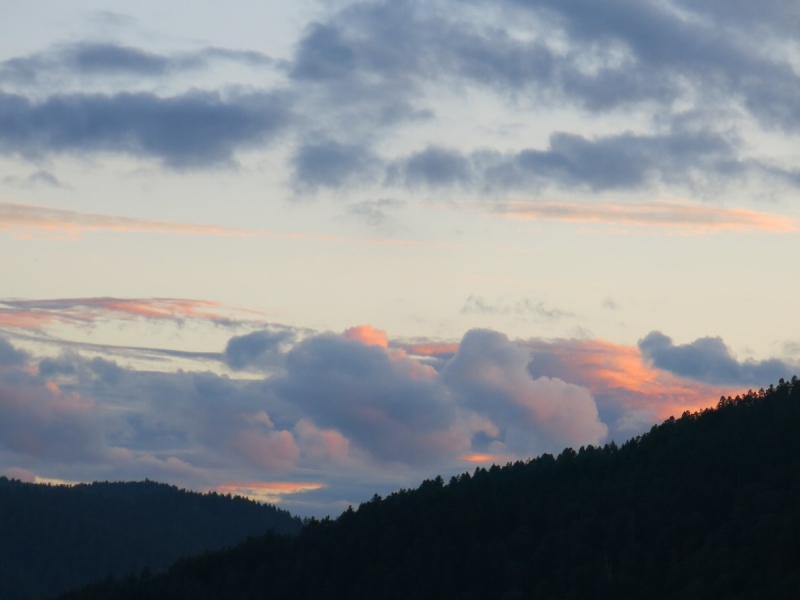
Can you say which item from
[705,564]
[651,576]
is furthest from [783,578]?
[651,576]

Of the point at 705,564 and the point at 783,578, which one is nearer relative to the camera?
the point at 783,578

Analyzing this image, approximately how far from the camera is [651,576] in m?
197

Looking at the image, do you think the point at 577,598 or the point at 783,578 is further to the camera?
the point at 577,598

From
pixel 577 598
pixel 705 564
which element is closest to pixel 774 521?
pixel 705 564

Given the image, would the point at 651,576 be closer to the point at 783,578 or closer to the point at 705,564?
the point at 705,564

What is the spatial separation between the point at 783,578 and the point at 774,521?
20367 millimetres

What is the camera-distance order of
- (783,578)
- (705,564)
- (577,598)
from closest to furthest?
(783,578) < (705,564) < (577,598)

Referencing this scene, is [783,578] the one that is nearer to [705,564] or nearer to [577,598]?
[705,564]

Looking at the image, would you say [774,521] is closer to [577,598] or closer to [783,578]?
[783,578]

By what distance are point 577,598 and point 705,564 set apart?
2421 cm

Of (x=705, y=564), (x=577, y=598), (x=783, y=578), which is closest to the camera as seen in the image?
(x=783, y=578)

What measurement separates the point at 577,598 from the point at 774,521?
35.5 m

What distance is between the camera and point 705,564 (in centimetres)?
18612

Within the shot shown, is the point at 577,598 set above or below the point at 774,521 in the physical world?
below
